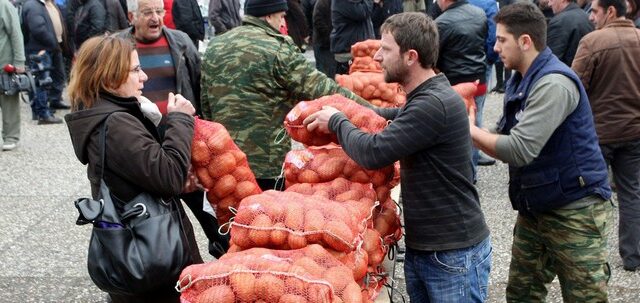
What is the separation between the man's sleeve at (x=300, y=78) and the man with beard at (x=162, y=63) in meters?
0.63

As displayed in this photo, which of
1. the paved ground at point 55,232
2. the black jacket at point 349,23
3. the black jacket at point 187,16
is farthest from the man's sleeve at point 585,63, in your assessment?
the black jacket at point 187,16

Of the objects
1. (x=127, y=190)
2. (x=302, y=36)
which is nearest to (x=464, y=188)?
(x=127, y=190)

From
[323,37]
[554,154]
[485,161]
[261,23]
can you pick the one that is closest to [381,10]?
[323,37]

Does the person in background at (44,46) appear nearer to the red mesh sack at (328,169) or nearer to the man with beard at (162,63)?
the man with beard at (162,63)

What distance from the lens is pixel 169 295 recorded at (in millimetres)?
2980

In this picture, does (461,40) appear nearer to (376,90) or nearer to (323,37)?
(376,90)

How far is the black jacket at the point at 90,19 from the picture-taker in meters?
9.63

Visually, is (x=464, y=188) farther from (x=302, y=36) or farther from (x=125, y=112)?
(x=302, y=36)

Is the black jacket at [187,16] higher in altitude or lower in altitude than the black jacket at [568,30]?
lower

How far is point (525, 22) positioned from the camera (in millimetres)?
3271

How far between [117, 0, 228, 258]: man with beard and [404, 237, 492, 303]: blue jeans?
1.48m

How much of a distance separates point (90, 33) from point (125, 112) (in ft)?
24.4

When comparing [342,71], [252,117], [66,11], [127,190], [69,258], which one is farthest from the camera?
[66,11]

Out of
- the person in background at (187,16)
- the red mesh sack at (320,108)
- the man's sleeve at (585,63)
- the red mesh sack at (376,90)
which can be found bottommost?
the person in background at (187,16)
